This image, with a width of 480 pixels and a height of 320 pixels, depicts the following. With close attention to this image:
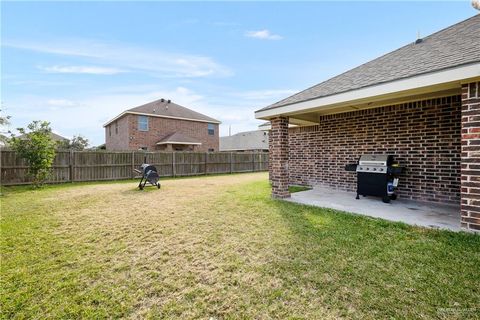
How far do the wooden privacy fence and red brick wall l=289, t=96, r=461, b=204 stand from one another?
365 inches

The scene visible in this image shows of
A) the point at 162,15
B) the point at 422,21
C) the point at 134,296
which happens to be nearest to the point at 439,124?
the point at 422,21

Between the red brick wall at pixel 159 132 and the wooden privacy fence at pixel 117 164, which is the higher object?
the red brick wall at pixel 159 132

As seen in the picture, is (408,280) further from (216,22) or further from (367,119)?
(216,22)

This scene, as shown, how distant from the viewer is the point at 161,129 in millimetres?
21734

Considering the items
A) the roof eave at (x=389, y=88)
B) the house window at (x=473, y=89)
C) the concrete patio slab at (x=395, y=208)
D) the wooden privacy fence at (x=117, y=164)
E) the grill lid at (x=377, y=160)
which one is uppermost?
the roof eave at (x=389, y=88)

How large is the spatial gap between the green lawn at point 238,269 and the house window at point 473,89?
2.10 meters

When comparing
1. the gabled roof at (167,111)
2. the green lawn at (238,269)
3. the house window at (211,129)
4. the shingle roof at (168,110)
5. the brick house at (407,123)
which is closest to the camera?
the green lawn at (238,269)

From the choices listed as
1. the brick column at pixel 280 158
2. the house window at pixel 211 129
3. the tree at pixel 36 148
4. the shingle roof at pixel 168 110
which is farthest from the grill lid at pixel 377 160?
the house window at pixel 211 129

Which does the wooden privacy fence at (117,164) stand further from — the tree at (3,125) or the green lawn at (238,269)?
the green lawn at (238,269)

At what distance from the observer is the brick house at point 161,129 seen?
66.3 feet

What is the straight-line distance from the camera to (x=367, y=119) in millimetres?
6695

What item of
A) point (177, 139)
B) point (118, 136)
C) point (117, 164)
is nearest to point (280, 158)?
point (117, 164)

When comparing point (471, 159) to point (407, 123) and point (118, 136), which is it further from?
point (118, 136)

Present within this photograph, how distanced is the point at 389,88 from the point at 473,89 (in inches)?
43.1
